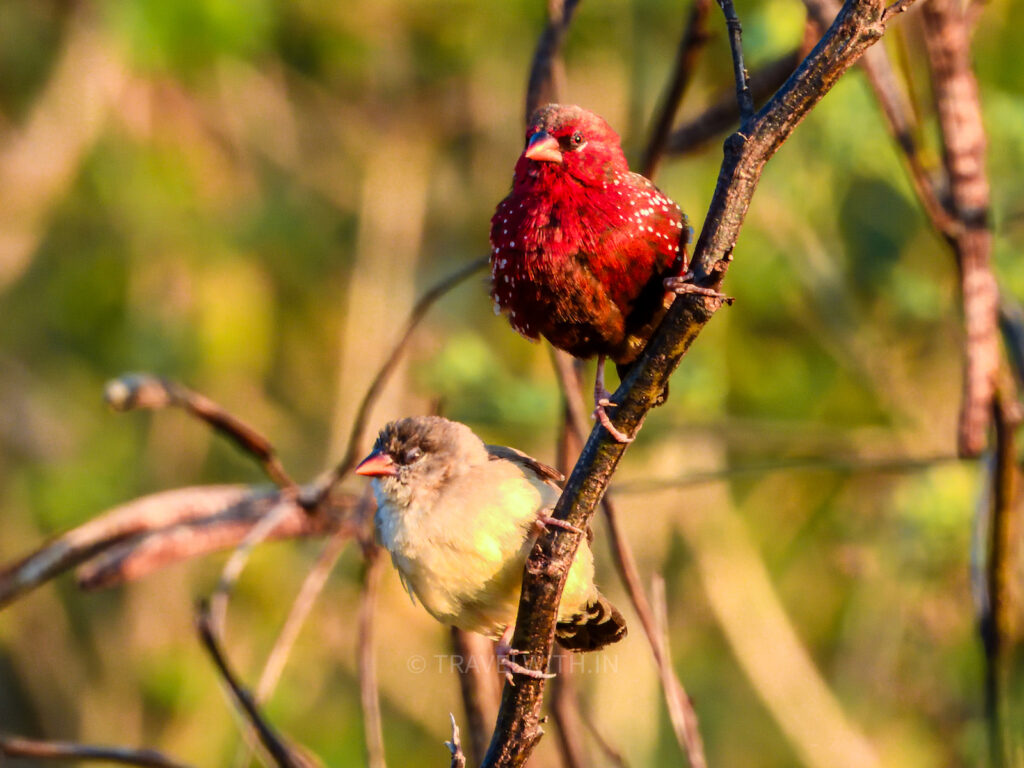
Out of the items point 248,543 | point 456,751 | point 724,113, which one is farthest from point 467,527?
point 724,113

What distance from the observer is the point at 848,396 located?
7.83 m

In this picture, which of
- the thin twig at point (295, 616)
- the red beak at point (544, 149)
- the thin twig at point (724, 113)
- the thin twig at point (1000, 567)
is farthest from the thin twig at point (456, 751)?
the thin twig at point (724, 113)

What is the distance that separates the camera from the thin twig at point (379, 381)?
137 inches

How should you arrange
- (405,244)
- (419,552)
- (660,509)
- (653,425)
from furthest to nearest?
1. (405,244)
2. (660,509)
3. (653,425)
4. (419,552)

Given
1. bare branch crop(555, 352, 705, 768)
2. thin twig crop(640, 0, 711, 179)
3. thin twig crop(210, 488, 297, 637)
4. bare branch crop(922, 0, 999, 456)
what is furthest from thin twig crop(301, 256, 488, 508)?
bare branch crop(922, 0, 999, 456)

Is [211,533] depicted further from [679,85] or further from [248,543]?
[679,85]

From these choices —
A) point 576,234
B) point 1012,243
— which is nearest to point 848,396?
point 1012,243

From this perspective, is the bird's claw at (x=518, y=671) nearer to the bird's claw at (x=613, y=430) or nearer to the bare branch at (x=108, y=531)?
the bird's claw at (x=613, y=430)

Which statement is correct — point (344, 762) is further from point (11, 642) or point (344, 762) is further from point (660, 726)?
point (11, 642)

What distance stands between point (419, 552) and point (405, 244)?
5794 millimetres

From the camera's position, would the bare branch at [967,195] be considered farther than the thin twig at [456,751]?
Yes

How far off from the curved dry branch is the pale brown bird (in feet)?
0.50

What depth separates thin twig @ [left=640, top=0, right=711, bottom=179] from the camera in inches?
144

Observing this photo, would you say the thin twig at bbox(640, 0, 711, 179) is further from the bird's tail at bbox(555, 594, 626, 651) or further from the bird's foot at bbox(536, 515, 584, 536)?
the bird's foot at bbox(536, 515, 584, 536)
